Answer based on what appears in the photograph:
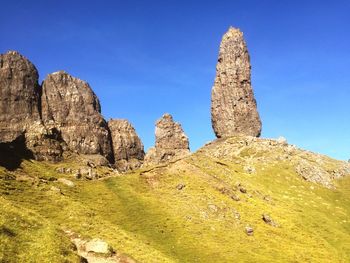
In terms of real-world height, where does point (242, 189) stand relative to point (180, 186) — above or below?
above

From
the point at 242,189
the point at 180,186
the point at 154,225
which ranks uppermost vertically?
the point at 242,189

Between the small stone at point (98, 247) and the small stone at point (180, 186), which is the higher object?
the small stone at point (180, 186)

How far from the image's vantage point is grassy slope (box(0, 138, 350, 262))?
46.0 m

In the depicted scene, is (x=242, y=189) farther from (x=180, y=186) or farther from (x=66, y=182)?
(x=66, y=182)

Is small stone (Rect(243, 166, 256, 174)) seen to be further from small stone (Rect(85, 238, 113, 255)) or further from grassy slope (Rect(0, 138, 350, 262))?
small stone (Rect(85, 238, 113, 255))

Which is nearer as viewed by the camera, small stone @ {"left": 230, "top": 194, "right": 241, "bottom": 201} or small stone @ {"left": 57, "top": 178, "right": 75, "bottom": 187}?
small stone @ {"left": 57, "top": 178, "right": 75, "bottom": 187}

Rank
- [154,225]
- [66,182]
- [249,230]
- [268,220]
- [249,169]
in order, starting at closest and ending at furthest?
1. [154,225]
2. [249,230]
3. [66,182]
4. [268,220]
5. [249,169]

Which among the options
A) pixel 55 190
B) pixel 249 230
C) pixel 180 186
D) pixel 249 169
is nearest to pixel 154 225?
pixel 180 186

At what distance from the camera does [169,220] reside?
75.2 meters

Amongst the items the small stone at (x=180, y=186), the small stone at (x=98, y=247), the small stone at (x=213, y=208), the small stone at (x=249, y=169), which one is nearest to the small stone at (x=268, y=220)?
the small stone at (x=213, y=208)

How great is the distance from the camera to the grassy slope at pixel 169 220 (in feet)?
151

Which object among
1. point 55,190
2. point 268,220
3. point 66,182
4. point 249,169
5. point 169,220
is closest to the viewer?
point 55,190

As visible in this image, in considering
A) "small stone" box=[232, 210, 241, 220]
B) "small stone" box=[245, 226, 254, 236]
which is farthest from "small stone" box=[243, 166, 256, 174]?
"small stone" box=[245, 226, 254, 236]

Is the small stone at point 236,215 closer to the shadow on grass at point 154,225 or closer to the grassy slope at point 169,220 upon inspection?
the grassy slope at point 169,220
